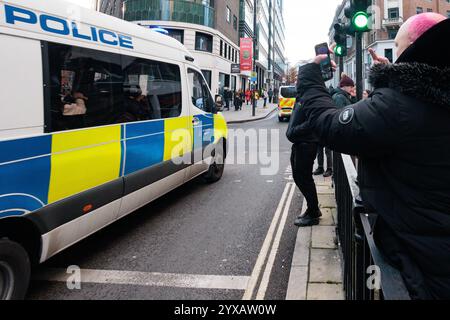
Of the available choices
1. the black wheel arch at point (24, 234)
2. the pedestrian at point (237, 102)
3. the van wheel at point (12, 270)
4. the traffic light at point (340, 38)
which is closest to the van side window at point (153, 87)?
the black wheel arch at point (24, 234)

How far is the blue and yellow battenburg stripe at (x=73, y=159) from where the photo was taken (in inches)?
109

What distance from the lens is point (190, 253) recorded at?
4191 millimetres

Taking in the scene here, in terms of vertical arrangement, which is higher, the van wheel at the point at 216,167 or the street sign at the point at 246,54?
the street sign at the point at 246,54

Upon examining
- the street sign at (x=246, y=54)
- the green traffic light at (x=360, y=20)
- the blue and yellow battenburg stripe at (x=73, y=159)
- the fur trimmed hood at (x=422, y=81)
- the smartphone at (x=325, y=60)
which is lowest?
the blue and yellow battenburg stripe at (x=73, y=159)

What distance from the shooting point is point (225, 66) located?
39.3 m

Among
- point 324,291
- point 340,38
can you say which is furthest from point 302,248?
point 340,38

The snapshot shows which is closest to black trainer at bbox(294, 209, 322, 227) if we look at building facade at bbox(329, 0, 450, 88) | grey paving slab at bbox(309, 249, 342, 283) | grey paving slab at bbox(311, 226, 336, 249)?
grey paving slab at bbox(311, 226, 336, 249)

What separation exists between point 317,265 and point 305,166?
4.70 ft

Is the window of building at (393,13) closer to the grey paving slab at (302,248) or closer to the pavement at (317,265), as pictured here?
the pavement at (317,265)

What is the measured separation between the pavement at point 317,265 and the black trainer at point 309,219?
8 cm

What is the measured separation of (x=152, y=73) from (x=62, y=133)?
1.84m

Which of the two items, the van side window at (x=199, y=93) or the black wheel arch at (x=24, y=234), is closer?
the black wheel arch at (x=24, y=234)
